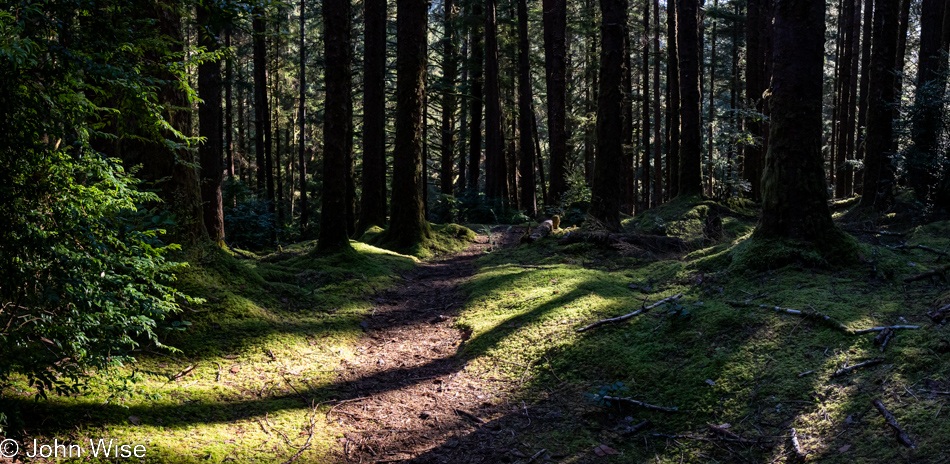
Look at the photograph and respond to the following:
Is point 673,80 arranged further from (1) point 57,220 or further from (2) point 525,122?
(1) point 57,220

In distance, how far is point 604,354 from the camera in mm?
4742

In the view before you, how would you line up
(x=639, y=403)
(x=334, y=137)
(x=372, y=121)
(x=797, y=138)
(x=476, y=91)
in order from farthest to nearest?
(x=476, y=91) < (x=372, y=121) < (x=334, y=137) < (x=797, y=138) < (x=639, y=403)

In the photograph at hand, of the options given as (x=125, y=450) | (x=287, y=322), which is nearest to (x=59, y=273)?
(x=125, y=450)

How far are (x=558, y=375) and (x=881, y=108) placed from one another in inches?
434

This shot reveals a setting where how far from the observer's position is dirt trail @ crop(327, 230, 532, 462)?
12.6ft

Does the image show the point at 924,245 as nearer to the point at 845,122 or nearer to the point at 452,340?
the point at 452,340

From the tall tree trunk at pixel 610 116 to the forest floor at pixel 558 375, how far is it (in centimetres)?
382

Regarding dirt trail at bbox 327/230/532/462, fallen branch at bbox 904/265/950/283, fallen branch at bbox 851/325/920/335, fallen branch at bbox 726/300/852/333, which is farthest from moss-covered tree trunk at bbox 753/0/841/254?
dirt trail at bbox 327/230/532/462

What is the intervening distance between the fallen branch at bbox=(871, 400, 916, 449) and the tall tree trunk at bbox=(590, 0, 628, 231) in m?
7.95

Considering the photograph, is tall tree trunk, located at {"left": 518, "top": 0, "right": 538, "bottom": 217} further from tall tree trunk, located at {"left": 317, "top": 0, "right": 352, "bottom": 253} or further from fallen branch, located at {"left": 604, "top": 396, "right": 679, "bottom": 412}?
fallen branch, located at {"left": 604, "top": 396, "right": 679, "bottom": 412}

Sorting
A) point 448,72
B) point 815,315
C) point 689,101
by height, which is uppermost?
point 448,72

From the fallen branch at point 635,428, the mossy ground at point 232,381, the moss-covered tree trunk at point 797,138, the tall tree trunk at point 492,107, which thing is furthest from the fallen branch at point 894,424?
the tall tree trunk at point 492,107

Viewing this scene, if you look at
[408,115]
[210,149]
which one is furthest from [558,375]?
[210,149]

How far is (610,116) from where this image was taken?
10617 millimetres
